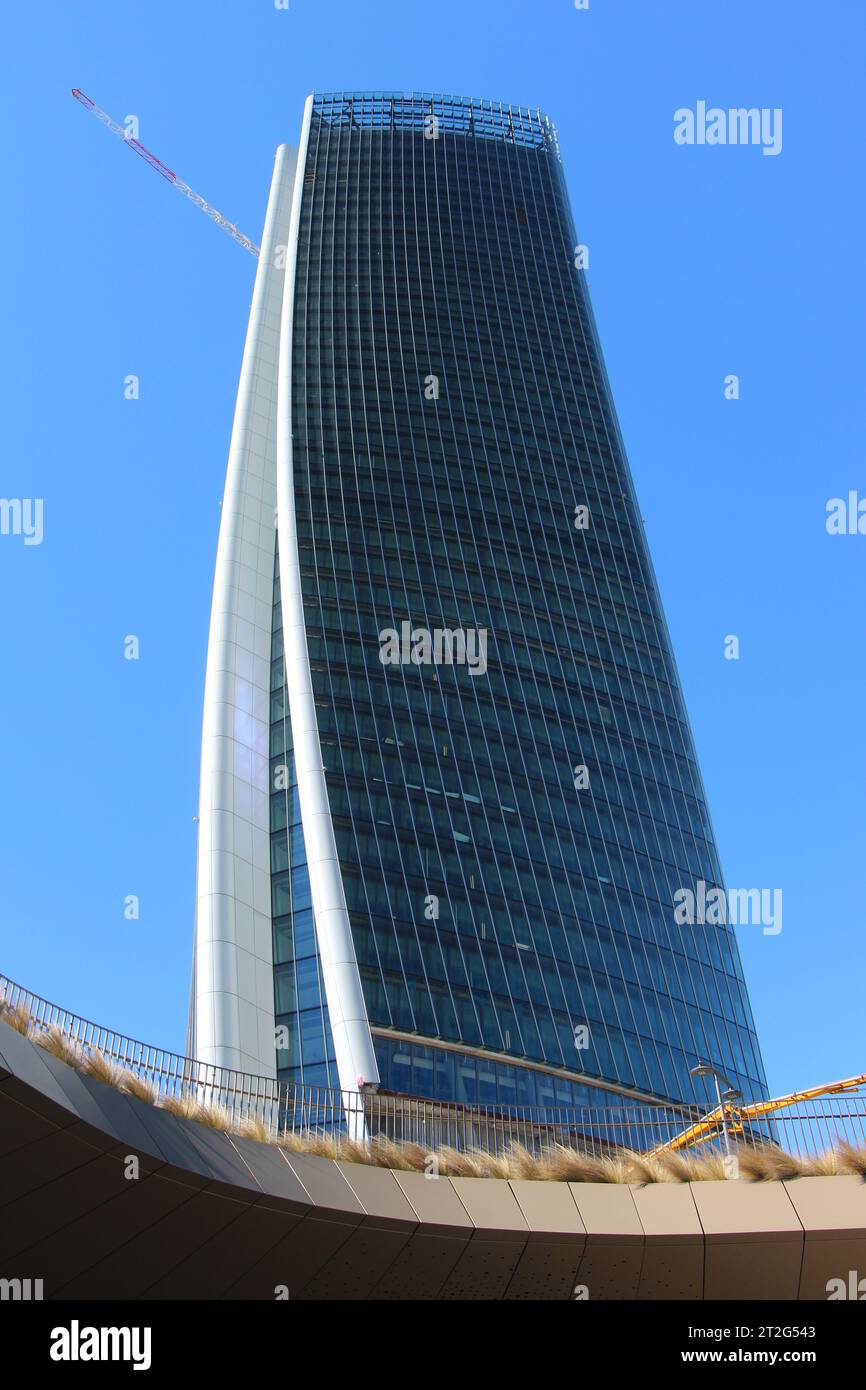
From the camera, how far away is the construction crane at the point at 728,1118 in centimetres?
2825

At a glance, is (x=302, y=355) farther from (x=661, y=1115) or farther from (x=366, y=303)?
(x=661, y=1115)

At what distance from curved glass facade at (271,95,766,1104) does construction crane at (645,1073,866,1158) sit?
22.2 m

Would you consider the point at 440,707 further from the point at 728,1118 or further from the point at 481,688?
the point at 728,1118

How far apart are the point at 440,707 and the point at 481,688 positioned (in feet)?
15.2

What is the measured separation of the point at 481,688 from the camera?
275 feet

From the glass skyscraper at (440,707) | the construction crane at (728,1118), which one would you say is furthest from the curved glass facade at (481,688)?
the construction crane at (728,1118)

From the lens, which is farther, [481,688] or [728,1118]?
[481,688]

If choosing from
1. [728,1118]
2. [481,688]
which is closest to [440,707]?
[481,688]

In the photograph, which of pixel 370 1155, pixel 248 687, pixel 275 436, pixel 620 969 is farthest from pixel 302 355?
pixel 370 1155

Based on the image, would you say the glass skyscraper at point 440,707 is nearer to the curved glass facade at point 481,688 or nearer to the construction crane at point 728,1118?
the curved glass facade at point 481,688

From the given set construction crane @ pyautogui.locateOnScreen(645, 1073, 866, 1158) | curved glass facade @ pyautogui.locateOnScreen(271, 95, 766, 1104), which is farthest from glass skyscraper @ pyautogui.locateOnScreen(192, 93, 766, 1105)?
construction crane @ pyautogui.locateOnScreen(645, 1073, 866, 1158)

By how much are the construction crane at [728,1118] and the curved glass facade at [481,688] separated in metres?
→ 22.2
